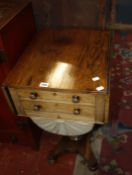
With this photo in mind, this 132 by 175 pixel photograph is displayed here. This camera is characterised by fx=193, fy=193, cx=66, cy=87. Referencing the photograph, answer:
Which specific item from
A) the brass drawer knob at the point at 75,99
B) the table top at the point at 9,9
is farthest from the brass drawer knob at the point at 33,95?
the table top at the point at 9,9

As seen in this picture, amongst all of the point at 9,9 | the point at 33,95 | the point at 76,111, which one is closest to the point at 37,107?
the point at 33,95

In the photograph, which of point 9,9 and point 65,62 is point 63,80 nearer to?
point 65,62

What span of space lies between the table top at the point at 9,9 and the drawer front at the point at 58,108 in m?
0.40

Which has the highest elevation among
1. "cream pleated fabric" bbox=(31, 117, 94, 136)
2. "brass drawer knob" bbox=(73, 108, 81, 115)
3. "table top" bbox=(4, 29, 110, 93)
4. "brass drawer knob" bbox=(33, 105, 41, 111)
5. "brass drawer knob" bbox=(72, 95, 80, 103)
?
"table top" bbox=(4, 29, 110, 93)

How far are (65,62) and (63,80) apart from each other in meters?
0.14

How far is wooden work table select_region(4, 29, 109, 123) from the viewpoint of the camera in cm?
87

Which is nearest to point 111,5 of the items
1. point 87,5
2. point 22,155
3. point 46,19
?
point 87,5

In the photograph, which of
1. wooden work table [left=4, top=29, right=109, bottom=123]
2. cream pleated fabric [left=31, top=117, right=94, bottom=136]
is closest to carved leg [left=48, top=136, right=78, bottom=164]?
cream pleated fabric [left=31, top=117, right=94, bottom=136]

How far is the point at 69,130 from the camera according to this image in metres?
1.12

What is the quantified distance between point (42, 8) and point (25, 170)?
1.15m

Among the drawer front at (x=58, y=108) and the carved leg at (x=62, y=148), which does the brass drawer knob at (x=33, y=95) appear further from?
the carved leg at (x=62, y=148)

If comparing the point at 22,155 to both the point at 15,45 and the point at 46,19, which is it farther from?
the point at 46,19

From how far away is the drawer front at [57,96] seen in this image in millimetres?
873

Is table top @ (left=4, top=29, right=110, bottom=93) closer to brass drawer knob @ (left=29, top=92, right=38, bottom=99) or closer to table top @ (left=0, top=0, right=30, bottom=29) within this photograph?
brass drawer knob @ (left=29, top=92, right=38, bottom=99)
